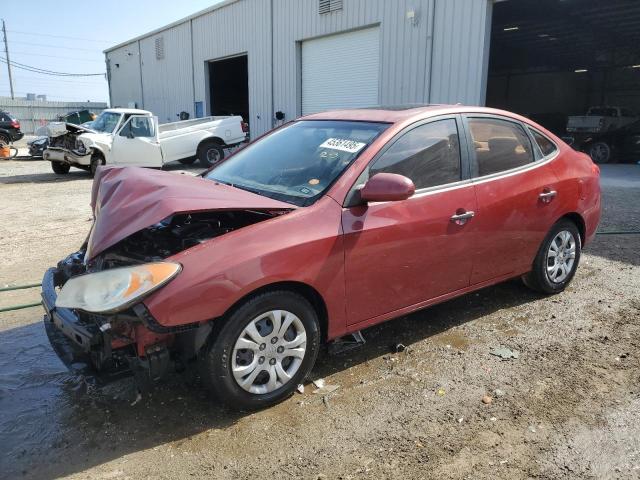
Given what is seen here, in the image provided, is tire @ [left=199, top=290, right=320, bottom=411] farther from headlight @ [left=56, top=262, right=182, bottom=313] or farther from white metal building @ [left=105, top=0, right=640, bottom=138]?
white metal building @ [left=105, top=0, right=640, bottom=138]

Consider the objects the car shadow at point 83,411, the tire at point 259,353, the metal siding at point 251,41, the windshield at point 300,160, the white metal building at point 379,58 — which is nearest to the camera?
the car shadow at point 83,411

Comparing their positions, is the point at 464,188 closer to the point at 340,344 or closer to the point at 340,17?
the point at 340,344

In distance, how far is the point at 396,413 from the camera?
116 inches

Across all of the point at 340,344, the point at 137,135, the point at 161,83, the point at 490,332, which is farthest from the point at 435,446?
the point at 161,83

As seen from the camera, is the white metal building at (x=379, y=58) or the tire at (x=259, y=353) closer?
the tire at (x=259, y=353)

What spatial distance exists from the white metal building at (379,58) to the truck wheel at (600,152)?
4387mm

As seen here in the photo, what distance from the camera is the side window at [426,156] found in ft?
11.1

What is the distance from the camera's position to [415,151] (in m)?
3.53

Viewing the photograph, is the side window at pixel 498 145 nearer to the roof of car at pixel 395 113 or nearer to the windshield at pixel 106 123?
the roof of car at pixel 395 113

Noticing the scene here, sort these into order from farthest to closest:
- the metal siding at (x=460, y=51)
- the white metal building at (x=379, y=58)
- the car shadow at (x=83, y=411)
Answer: the white metal building at (x=379, y=58)
the metal siding at (x=460, y=51)
the car shadow at (x=83, y=411)

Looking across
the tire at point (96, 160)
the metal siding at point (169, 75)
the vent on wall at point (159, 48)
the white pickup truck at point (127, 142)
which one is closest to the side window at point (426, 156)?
the white pickup truck at point (127, 142)

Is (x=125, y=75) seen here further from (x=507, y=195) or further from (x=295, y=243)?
(x=295, y=243)

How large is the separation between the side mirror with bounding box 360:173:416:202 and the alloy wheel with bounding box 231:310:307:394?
85cm

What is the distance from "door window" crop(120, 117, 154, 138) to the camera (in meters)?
13.5
